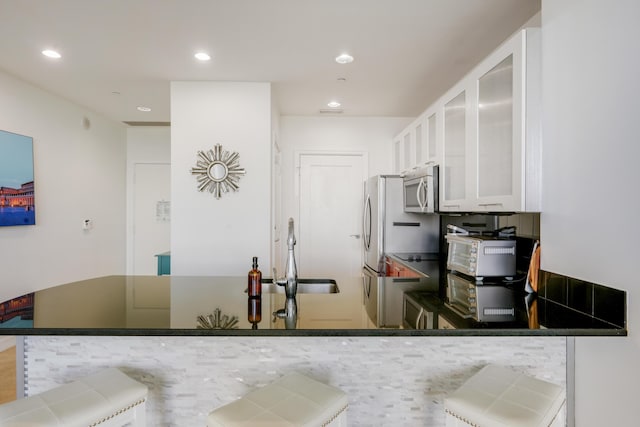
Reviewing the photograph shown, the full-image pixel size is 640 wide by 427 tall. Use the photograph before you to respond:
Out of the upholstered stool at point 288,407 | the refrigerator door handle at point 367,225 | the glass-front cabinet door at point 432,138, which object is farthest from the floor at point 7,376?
the glass-front cabinet door at point 432,138

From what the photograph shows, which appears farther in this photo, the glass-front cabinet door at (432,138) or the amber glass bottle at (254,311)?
the glass-front cabinet door at (432,138)

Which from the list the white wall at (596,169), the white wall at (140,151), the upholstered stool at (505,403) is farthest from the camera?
the white wall at (140,151)

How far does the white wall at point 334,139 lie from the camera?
14.8ft

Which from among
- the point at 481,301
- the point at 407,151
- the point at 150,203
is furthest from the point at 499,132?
the point at 150,203

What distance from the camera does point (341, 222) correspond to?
4.54 metres

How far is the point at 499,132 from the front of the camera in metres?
1.88

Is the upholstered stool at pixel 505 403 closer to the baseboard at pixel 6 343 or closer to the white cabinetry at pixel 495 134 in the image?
the white cabinetry at pixel 495 134

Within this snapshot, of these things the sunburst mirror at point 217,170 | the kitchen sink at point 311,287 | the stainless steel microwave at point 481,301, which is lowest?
the kitchen sink at point 311,287

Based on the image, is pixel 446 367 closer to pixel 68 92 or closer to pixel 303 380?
pixel 303 380

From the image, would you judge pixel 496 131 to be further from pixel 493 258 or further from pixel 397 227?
pixel 397 227

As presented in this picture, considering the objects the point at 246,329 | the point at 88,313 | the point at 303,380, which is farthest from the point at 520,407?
the point at 88,313

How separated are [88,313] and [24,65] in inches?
106

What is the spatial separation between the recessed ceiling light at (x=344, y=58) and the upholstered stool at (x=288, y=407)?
91.3 inches

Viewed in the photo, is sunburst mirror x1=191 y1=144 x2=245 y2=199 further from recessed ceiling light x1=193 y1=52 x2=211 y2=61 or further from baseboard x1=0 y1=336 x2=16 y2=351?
baseboard x1=0 y1=336 x2=16 y2=351
